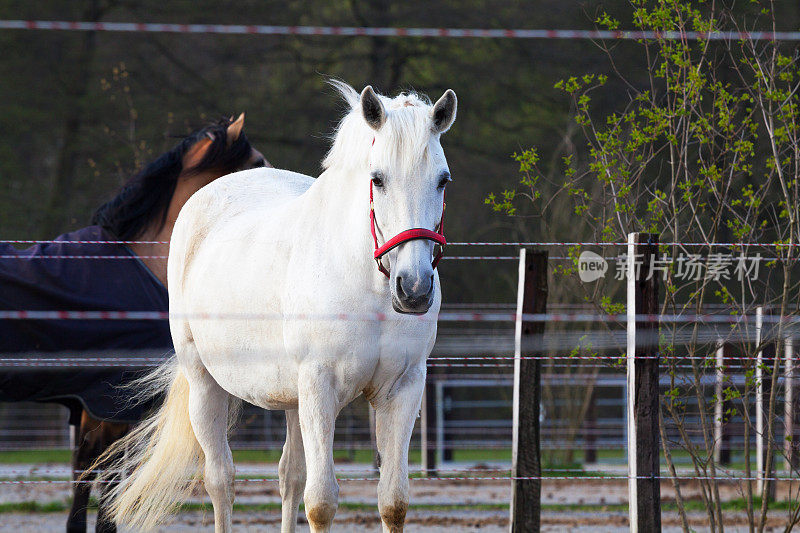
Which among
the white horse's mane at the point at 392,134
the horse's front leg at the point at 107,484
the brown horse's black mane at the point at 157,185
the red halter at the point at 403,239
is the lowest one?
the horse's front leg at the point at 107,484

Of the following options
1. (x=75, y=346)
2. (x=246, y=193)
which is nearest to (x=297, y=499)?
(x=246, y=193)

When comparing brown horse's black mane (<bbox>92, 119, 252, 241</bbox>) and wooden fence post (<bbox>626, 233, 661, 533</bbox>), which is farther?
brown horse's black mane (<bbox>92, 119, 252, 241</bbox>)

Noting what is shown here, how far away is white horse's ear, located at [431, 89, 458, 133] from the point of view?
2945mm

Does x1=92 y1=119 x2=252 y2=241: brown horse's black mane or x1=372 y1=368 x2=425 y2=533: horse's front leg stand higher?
x1=92 y1=119 x2=252 y2=241: brown horse's black mane

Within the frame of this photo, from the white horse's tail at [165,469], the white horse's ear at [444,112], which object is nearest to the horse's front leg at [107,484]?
the white horse's tail at [165,469]

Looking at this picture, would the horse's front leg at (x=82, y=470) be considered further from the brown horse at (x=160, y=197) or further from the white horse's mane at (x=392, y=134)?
the white horse's mane at (x=392, y=134)

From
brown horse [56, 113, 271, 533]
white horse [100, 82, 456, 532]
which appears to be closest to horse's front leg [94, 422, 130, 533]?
brown horse [56, 113, 271, 533]

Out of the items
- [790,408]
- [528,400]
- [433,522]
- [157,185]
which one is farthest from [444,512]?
[157,185]

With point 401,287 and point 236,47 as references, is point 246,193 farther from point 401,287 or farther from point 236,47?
point 236,47

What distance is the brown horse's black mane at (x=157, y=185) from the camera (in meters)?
5.00

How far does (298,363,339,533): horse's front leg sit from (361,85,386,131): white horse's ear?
80 cm

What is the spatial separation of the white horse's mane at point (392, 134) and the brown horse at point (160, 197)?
5.81ft

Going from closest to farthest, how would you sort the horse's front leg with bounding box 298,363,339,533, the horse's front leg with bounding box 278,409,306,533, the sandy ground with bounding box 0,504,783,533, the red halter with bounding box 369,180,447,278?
the red halter with bounding box 369,180,447,278
the horse's front leg with bounding box 298,363,339,533
the horse's front leg with bounding box 278,409,306,533
the sandy ground with bounding box 0,504,783,533

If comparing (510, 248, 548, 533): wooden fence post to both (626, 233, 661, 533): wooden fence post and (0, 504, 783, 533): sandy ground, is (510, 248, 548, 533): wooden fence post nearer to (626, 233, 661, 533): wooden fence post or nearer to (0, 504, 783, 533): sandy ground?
(626, 233, 661, 533): wooden fence post
